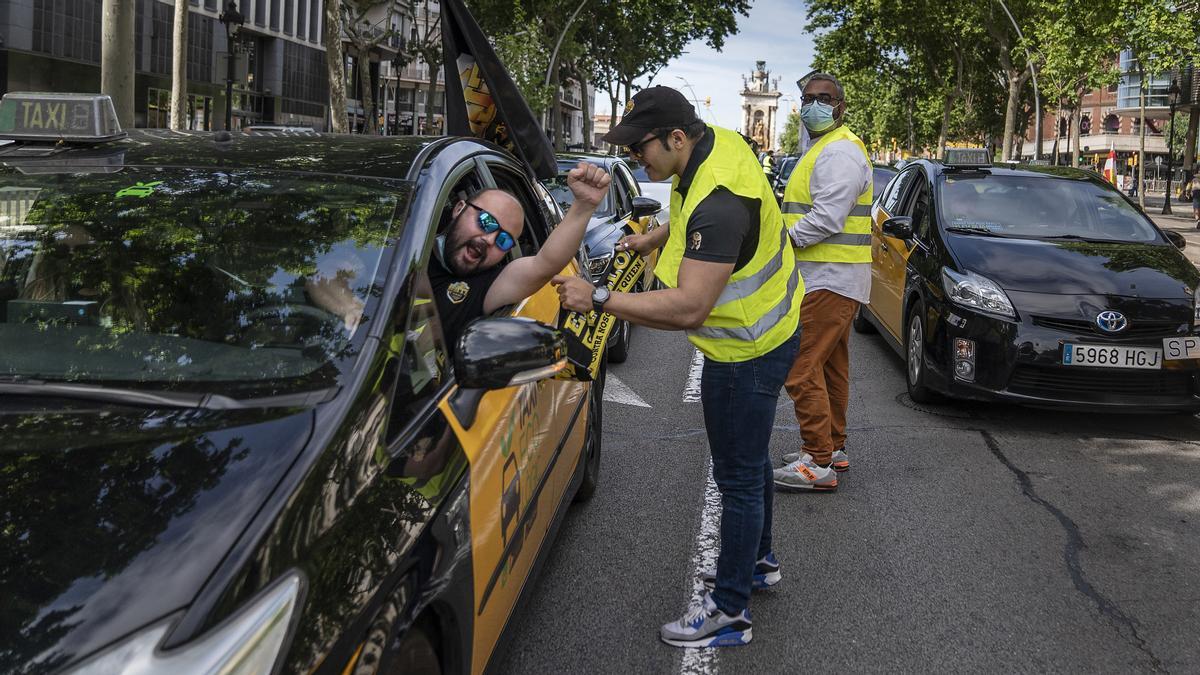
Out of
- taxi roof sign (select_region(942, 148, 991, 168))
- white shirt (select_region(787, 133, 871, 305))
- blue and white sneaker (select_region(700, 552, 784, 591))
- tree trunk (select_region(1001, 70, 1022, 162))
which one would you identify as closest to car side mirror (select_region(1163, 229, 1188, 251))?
taxi roof sign (select_region(942, 148, 991, 168))

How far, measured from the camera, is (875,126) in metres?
93.4

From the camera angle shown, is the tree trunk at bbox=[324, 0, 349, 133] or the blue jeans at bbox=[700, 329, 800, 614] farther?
the tree trunk at bbox=[324, 0, 349, 133]

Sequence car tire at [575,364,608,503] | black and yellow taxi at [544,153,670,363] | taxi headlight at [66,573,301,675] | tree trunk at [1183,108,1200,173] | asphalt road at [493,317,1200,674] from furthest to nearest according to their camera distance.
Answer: tree trunk at [1183,108,1200,173] < black and yellow taxi at [544,153,670,363] < car tire at [575,364,608,503] < asphalt road at [493,317,1200,674] < taxi headlight at [66,573,301,675]

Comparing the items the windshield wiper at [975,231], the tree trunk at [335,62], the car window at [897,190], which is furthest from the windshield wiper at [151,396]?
the tree trunk at [335,62]

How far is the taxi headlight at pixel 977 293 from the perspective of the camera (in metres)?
6.61

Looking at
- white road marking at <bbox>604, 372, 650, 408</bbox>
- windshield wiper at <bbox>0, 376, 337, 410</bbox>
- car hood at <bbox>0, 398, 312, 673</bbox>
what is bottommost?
white road marking at <bbox>604, 372, 650, 408</bbox>

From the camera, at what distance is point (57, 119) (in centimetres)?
324

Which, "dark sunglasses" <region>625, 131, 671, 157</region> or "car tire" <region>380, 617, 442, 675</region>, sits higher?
"dark sunglasses" <region>625, 131, 671, 157</region>

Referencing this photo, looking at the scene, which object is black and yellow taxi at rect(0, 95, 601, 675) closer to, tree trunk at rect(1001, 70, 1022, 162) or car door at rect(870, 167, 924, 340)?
car door at rect(870, 167, 924, 340)

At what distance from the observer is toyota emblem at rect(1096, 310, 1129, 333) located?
6418 millimetres

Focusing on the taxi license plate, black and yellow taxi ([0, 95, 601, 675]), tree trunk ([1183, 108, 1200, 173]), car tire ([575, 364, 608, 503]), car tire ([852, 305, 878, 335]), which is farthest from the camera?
tree trunk ([1183, 108, 1200, 173])

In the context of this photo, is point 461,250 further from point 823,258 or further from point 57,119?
point 823,258

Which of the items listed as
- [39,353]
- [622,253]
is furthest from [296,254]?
[622,253]

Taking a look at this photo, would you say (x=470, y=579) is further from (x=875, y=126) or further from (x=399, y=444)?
(x=875, y=126)
